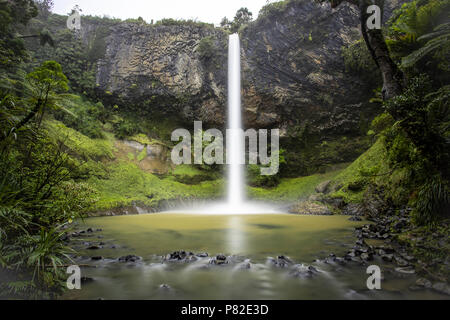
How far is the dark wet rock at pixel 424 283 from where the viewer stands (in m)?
2.36

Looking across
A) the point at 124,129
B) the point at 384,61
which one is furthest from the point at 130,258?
the point at 124,129

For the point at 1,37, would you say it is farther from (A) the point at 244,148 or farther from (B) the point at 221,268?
(A) the point at 244,148

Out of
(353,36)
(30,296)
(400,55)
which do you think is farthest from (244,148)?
(30,296)

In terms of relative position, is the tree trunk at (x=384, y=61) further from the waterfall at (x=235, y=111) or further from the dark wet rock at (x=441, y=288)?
the waterfall at (x=235, y=111)

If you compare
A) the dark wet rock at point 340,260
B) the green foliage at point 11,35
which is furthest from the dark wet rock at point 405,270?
the green foliage at point 11,35

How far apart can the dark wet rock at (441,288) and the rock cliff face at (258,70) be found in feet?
56.5

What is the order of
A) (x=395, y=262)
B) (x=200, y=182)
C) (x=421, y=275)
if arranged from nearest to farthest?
(x=421, y=275), (x=395, y=262), (x=200, y=182)

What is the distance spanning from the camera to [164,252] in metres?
3.96

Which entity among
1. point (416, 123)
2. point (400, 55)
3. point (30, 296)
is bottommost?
point (30, 296)

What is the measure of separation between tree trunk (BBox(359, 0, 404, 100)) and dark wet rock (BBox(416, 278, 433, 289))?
372 cm

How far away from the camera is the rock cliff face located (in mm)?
17156

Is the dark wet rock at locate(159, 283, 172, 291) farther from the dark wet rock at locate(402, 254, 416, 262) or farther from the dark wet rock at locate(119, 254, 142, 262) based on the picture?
the dark wet rock at locate(402, 254, 416, 262)

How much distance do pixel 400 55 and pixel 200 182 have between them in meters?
14.6

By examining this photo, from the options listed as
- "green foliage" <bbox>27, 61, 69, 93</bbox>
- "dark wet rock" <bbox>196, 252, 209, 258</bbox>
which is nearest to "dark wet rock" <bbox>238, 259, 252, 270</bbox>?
"dark wet rock" <bbox>196, 252, 209, 258</bbox>
